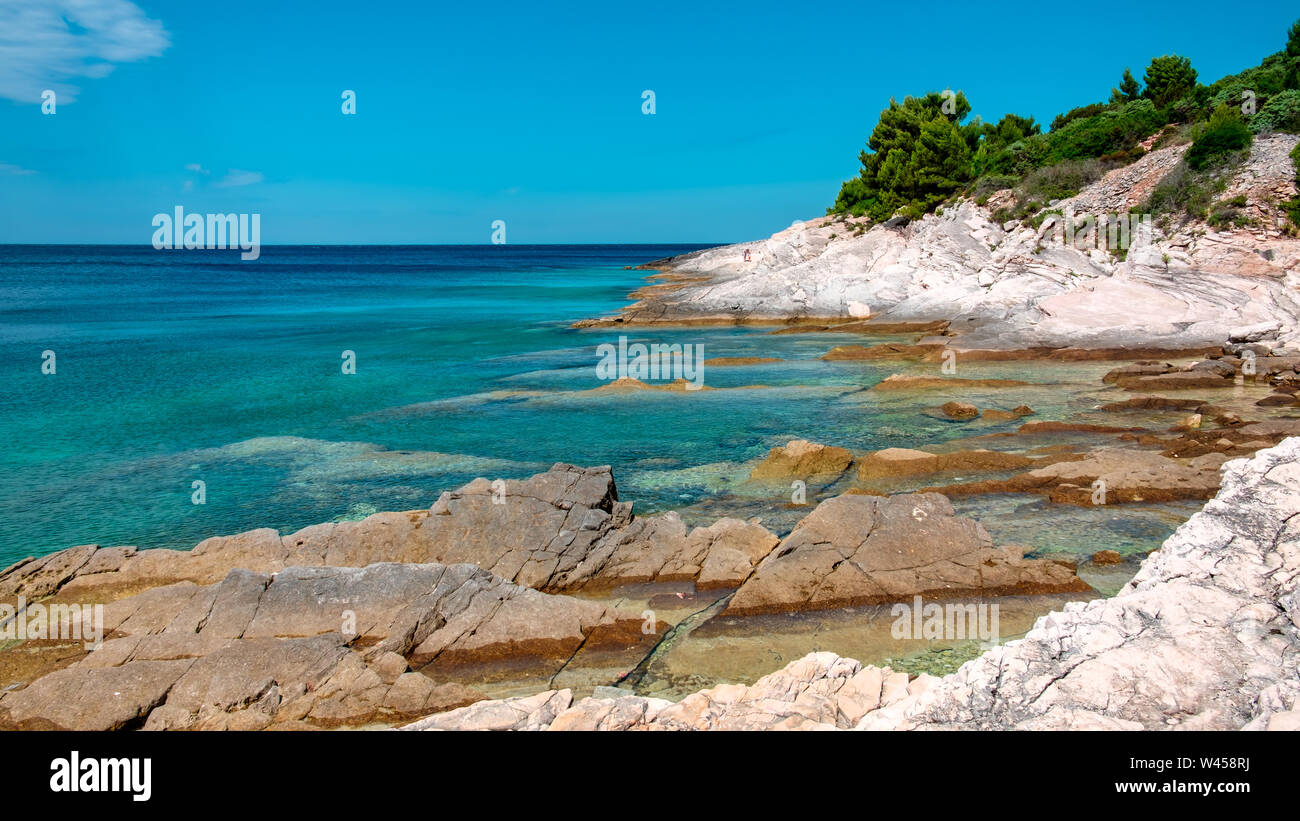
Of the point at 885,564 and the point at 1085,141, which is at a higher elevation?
the point at 1085,141

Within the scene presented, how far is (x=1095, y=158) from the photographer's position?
Answer: 4488 centimetres

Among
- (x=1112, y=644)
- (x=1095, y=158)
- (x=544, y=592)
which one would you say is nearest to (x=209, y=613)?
(x=544, y=592)

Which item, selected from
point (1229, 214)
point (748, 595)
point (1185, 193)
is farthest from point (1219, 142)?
point (748, 595)

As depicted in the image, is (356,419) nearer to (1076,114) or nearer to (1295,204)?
(1295,204)

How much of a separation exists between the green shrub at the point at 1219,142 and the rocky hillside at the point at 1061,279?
0.89 meters

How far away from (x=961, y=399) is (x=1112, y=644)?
20267mm

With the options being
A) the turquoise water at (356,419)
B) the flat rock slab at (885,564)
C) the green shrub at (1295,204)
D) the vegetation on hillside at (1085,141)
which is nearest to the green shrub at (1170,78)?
the vegetation on hillside at (1085,141)

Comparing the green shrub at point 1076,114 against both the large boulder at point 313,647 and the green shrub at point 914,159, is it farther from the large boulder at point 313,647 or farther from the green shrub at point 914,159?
the large boulder at point 313,647

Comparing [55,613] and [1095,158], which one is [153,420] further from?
[1095,158]

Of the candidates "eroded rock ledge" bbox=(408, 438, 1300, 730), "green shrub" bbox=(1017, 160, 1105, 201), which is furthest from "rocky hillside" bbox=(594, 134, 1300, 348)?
"eroded rock ledge" bbox=(408, 438, 1300, 730)

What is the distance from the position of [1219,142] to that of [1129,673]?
1588 inches

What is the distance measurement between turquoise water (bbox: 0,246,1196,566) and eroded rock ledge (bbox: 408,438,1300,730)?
733 centimetres

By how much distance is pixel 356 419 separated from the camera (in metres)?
27.0

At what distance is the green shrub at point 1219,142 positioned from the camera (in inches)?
1475
